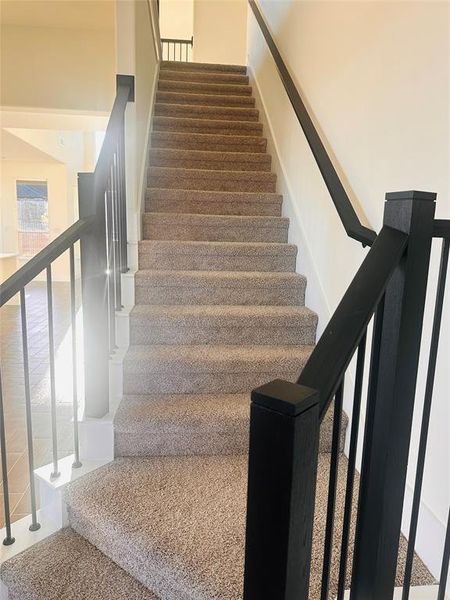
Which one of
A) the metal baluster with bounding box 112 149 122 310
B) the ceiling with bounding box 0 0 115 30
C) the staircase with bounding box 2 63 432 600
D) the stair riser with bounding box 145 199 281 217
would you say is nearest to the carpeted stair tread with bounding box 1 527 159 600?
the staircase with bounding box 2 63 432 600

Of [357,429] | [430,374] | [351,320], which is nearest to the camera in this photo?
[351,320]

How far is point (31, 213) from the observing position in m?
9.84

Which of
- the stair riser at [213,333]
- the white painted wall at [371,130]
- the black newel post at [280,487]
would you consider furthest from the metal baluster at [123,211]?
the black newel post at [280,487]

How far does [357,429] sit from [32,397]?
307 centimetres

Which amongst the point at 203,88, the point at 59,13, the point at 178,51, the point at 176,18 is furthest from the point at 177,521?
→ the point at 176,18

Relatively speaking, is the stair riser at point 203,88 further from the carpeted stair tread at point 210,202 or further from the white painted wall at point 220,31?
the white painted wall at point 220,31

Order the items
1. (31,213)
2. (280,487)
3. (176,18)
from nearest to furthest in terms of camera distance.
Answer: (280,487) < (176,18) < (31,213)

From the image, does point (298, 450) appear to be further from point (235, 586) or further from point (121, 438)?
point (121, 438)

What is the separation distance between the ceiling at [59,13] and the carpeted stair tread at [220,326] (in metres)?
2.98

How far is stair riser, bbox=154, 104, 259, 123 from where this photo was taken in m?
3.92

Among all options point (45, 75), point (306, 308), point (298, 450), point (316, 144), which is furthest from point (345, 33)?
point (45, 75)

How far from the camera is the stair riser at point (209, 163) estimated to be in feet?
11.2

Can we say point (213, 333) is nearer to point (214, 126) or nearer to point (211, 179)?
point (211, 179)

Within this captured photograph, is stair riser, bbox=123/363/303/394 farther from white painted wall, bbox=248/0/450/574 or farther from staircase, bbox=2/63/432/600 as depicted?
white painted wall, bbox=248/0/450/574
